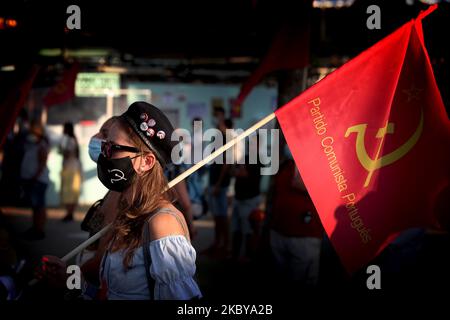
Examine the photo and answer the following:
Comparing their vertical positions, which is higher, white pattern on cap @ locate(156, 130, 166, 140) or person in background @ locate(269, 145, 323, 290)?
white pattern on cap @ locate(156, 130, 166, 140)

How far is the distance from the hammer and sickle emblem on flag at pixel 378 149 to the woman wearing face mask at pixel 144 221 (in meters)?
1.13

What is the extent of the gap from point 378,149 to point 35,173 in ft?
25.5

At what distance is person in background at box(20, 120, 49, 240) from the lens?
950cm

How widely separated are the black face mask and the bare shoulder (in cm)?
34

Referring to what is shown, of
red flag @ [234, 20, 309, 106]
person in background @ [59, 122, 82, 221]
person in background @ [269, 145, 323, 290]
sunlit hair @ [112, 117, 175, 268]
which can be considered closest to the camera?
sunlit hair @ [112, 117, 175, 268]

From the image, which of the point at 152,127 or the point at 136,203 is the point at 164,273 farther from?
the point at 152,127

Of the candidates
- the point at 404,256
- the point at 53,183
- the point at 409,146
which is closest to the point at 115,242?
the point at 409,146

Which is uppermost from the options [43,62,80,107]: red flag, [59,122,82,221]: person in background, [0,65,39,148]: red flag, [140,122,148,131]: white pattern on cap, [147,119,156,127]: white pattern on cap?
[43,62,80,107]: red flag


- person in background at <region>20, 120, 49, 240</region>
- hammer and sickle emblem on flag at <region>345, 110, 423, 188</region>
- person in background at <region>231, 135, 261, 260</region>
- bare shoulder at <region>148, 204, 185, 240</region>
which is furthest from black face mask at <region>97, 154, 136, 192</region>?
person in background at <region>20, 120, 49, 240</region>

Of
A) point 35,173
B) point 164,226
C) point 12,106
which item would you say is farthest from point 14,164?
point 164,226

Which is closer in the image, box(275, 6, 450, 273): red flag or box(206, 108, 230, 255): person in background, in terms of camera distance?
box(275, 6, 450, 273): red flag

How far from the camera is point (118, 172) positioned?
2.59 m

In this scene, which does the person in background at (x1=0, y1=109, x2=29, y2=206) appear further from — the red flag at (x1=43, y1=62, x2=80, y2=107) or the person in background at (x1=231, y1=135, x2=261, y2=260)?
the person in background at (x1=231, y1=135, x2=261, y2=260)
